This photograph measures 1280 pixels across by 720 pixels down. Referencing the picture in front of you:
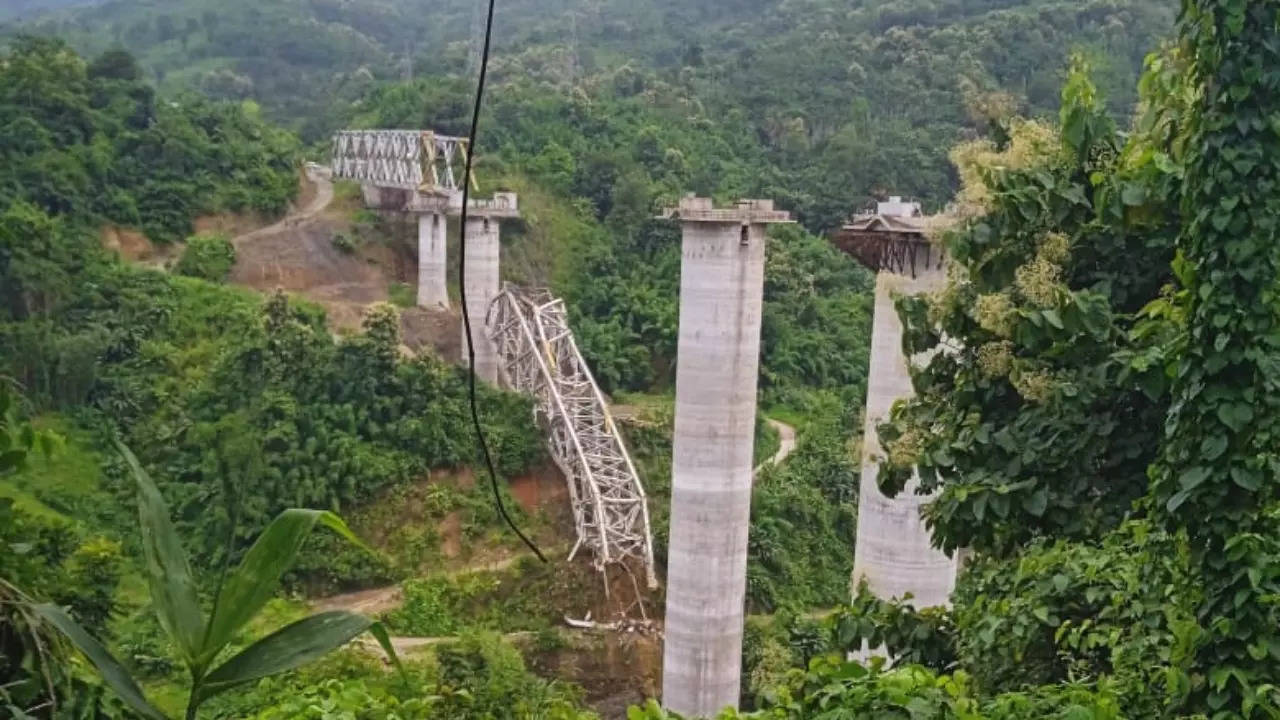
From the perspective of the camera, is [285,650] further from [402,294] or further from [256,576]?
[402,294]

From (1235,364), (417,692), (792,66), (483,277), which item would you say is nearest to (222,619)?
(417,692)

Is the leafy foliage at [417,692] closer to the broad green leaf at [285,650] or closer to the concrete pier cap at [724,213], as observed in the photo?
the broad green leaf at [285,650]

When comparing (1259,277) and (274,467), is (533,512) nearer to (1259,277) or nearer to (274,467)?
(274,467)

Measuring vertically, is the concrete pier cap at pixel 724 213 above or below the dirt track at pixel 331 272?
above

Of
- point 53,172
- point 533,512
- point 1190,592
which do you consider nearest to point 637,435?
point 533,512

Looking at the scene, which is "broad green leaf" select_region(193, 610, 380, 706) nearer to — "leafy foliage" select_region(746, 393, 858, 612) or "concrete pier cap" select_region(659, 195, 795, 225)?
"concrete pier cap" select_region(659, 195, 795, 225)

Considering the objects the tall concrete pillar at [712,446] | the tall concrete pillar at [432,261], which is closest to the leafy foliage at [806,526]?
the tall concrete pillar at [712,446]
